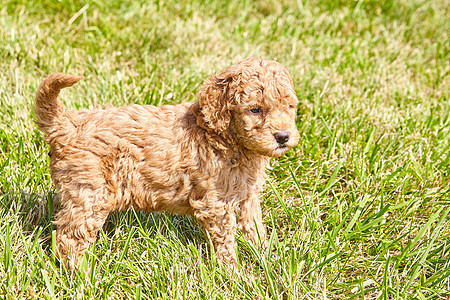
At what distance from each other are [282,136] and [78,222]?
5.29 feet

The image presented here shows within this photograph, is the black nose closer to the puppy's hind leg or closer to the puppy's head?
the puppy's head

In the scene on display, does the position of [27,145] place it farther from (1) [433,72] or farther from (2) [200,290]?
(1) [433,72]

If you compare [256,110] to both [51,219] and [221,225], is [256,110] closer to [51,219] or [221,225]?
[221,225]

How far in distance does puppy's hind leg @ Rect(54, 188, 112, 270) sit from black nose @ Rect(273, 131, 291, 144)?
4.36ft

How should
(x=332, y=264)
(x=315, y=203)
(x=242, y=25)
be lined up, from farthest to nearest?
(x=242, y=25) → (x=315, y=203) → (x=332, y=264)

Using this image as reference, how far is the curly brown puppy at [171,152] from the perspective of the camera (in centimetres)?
361

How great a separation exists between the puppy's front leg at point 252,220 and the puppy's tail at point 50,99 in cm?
157

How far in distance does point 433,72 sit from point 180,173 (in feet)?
15.6

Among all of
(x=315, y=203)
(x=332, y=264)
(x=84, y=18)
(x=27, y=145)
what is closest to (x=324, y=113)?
(x=315, y=203)

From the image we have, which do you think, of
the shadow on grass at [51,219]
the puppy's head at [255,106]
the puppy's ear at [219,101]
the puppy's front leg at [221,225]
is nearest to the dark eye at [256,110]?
the puppy's head at [255,106]

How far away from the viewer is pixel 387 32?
7867 millimetres

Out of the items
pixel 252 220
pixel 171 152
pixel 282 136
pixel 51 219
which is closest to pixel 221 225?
pixel 252 220

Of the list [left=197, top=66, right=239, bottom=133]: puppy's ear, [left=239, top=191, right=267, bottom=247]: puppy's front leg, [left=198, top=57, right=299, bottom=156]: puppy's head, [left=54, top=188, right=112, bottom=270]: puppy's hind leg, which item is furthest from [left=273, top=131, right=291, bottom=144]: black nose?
[left=54, top=188, right=112, bottom=270]: puppy's hind leg

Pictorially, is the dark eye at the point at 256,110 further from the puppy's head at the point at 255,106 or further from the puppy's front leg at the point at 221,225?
the puppy's front leg at the point at 221,225
